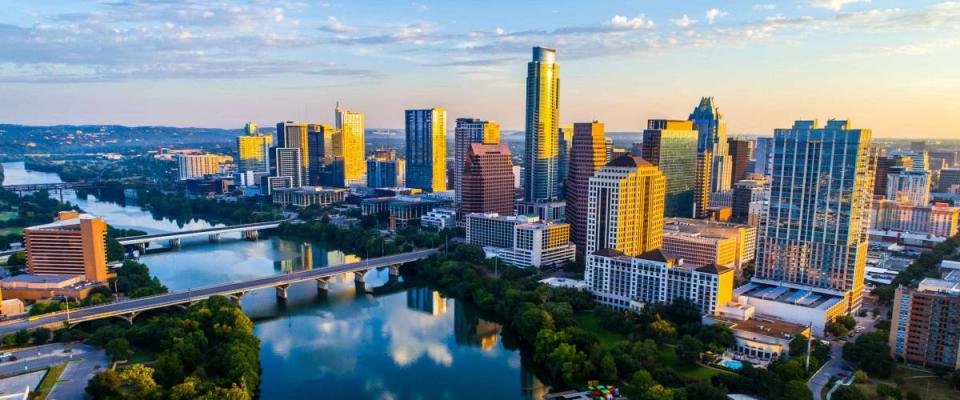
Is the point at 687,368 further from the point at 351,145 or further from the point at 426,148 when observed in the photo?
the point at 351,145

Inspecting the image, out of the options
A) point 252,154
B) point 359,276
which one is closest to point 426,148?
point 252,154

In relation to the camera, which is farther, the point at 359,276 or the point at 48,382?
the point at 359,276

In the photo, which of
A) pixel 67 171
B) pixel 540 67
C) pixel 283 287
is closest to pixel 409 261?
pixel 283 287

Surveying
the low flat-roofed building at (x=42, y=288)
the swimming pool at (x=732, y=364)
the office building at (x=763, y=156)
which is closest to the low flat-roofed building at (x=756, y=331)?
the swimming pool at (x=732, y=364)

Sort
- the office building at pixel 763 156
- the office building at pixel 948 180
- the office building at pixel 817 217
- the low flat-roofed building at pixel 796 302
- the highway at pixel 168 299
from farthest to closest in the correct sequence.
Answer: the office building at pixel 763 156
the office building at pixel 948 180
the office building at pixel 817 217
the low flat-roofed building at pixel 796 302
the highway at pixel 168 299

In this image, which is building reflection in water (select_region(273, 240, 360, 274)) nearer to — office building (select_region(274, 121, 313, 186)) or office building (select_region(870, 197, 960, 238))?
office building (select_region(274, 121, 313, 186))

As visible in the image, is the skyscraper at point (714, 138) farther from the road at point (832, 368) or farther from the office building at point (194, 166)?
the office building at point (194, 166)

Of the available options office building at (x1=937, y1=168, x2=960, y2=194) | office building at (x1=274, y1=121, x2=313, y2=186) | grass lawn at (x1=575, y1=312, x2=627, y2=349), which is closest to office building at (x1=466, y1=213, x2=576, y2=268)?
grass lawn at (x1=575, y1=312, x2=627, y2=349)
